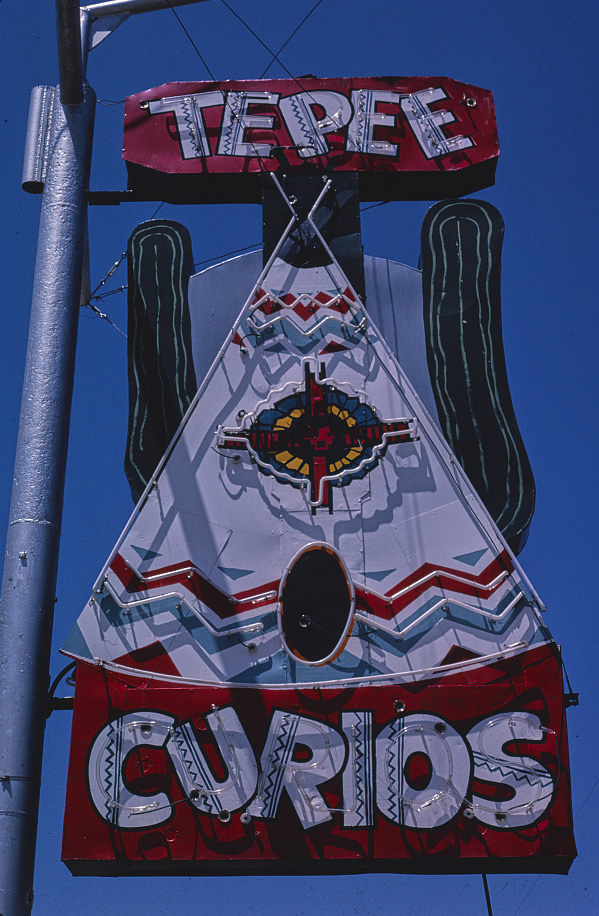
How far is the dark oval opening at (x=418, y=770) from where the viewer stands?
8.74m

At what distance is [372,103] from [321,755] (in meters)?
7.51

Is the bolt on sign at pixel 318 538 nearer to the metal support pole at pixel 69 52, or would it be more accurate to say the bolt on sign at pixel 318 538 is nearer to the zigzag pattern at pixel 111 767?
the zigzag pattern at pixel 111 767

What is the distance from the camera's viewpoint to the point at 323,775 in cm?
878

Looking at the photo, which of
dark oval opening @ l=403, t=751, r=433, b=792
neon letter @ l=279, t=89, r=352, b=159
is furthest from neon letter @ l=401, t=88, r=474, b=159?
dark oval opening @ l=403, t=751, r=433, b=792

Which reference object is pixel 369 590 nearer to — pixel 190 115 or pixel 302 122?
pixel 302 122

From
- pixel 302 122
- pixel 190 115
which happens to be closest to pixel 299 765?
pixel 302 122

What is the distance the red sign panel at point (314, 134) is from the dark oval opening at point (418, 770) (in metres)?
6.51

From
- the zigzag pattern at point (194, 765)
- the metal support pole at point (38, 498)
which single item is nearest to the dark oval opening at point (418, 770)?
the zigzag pattern at point (194, 765)

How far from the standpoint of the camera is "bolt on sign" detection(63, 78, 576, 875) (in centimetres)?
866

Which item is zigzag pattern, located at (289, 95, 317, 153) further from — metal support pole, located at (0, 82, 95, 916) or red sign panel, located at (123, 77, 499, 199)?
metal support pole, located at (0, 82, 95, 916)

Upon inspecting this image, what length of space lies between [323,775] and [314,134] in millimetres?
7160

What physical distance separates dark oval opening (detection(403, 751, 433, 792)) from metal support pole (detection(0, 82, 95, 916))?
2967 mm

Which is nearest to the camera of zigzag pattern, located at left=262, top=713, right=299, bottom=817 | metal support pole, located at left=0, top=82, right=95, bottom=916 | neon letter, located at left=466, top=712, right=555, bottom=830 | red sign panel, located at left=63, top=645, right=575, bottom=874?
metal support pole, located at left=0, top=82, right=95, bottom=916

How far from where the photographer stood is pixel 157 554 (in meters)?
9.80
